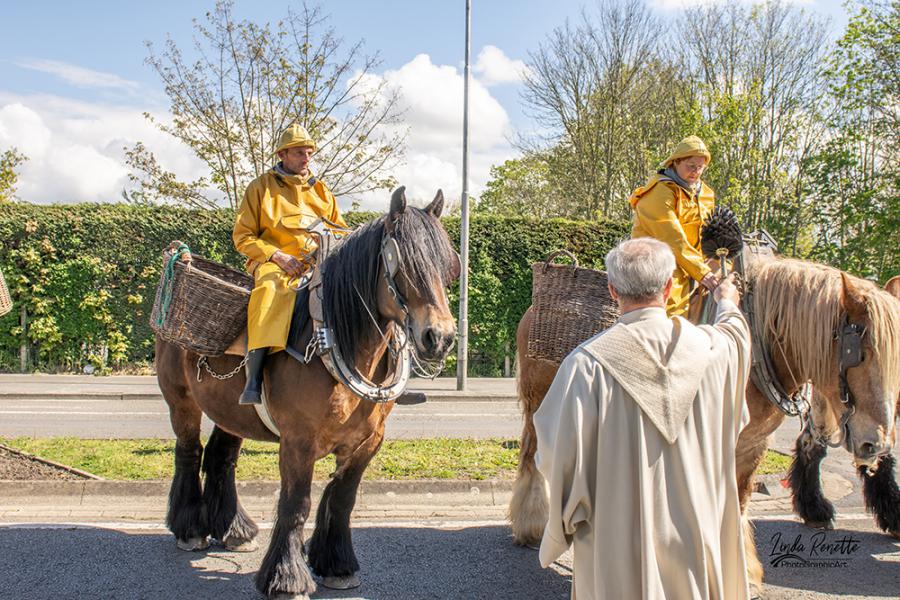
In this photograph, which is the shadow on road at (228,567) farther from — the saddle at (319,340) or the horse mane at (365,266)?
the horse mane at (365,266)

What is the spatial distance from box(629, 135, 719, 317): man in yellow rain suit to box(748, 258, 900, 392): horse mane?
406 mm

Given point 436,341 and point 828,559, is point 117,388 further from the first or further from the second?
point 828,559

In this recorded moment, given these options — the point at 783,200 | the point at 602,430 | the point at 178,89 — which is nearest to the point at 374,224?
the point at 602,430

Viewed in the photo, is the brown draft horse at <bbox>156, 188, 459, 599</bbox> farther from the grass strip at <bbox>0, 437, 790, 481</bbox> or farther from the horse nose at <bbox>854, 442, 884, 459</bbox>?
the horse nose at <bbox>854, 442, 884, 459</bbox>

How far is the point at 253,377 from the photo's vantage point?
421cm

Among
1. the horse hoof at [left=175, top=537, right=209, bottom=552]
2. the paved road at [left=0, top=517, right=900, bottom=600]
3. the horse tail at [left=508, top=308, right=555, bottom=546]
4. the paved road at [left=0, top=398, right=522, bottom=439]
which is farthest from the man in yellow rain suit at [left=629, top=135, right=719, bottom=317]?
the paved road at [left=0, top=398, right=522, bottom=439]

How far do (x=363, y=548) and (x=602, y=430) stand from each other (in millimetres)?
3151

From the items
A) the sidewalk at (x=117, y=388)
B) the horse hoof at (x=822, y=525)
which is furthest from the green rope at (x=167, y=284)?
the sidewalk at (x=117, y=388)

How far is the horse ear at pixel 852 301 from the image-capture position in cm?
377

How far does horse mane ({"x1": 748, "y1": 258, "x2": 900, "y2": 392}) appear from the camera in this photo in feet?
12.0

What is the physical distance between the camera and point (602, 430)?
245 cm

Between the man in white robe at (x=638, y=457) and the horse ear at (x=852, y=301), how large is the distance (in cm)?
168

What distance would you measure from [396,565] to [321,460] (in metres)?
2.84
